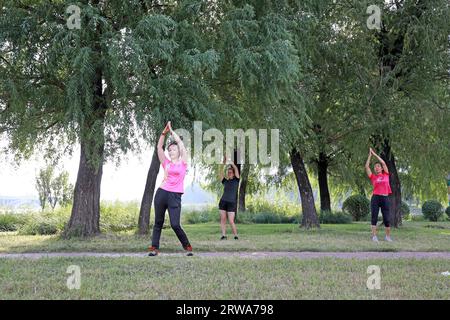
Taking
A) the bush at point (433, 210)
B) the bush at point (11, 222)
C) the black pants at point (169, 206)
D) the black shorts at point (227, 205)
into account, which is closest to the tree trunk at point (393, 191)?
the black shorts at point (227, 205)

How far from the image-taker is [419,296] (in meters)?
5.11

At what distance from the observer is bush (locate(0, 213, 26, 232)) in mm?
18391

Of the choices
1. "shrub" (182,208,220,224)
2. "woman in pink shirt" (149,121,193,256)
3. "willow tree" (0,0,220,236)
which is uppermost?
"willow tree" (0,0,220,236)

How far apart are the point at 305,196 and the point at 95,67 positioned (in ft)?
30.0

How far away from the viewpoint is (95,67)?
10703 mm

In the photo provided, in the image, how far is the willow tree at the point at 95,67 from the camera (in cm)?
1005

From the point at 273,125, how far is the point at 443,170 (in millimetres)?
9539

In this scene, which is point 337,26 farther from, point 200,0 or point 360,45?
point 200,0

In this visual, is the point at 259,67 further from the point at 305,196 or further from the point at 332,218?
the point at 332,218

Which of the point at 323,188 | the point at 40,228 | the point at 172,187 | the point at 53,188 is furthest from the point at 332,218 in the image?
the point at 172,187

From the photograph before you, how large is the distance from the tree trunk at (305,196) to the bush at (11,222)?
33.0 feet

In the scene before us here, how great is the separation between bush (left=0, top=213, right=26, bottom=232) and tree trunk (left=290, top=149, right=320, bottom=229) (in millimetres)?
10072

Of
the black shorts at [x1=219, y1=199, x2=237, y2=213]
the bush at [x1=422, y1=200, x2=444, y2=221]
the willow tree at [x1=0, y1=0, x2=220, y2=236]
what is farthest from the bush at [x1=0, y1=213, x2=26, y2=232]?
the bush at [x1=422, y1=200, x2=444, y2=221]

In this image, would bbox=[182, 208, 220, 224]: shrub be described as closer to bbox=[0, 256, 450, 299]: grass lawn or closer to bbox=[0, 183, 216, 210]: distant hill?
bbox=[0, 183, 216, 210]: distant hill
